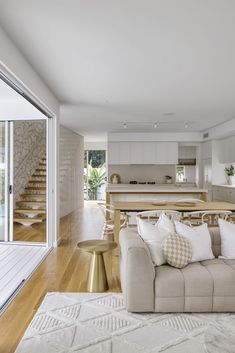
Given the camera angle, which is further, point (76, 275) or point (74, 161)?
point (74, 161)

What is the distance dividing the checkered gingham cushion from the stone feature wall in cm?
402

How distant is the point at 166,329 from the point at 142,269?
526mm

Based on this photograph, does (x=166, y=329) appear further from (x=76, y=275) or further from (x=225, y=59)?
(x=225, y=59)

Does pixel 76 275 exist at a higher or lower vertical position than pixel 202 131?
lower

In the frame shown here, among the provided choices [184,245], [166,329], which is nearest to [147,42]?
[184,245]

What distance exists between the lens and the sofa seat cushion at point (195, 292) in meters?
2.65

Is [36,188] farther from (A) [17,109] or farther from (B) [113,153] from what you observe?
(B) [113,153]

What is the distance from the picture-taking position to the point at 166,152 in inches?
363

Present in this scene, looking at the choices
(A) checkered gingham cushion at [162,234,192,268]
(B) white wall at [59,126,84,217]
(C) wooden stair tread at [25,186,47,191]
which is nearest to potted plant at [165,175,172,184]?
(B) white wall at [59,126,84,217]

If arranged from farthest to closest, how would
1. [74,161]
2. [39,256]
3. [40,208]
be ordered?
1. [74,161]
2. [40,208]
3. [39,256]

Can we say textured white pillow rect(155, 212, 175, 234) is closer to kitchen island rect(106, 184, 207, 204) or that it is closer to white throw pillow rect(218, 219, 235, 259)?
white throw pillow rect(218, 219, 235, 259)

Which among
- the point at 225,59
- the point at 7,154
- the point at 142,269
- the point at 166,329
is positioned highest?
the point at 225,59

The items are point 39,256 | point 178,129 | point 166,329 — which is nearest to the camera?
point 166,329

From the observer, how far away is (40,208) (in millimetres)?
6586
